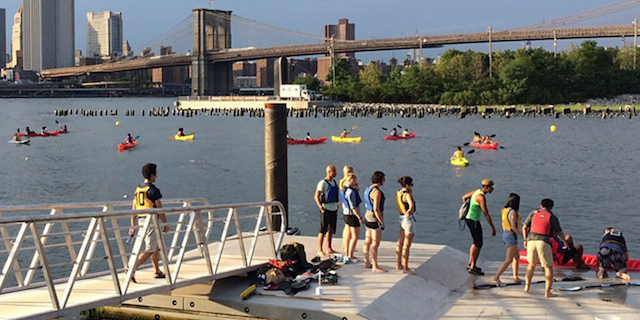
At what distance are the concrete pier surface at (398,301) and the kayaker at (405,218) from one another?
8.7 inches

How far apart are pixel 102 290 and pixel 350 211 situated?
13.0 feet

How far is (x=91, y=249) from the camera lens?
9.44 metres

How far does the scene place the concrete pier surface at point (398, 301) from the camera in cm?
1011

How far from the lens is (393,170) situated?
134ft

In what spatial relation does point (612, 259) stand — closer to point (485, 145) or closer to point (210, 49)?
point (485, 145)

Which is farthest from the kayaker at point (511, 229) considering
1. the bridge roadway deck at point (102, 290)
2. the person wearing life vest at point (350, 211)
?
the bridge roadway deck at point (102, 290)

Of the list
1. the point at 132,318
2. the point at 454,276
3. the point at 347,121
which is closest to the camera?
the point at 132,318

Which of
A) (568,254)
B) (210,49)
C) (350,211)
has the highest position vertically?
(210,49)

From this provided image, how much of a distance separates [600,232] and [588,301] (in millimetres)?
12115

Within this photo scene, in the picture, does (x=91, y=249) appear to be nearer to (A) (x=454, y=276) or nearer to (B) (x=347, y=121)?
(A) (x=454, y=276)

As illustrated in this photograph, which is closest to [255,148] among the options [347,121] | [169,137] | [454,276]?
[169,137]

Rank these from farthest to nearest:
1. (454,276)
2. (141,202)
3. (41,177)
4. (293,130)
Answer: (293,130), (41,177), (454,276), (141,202)

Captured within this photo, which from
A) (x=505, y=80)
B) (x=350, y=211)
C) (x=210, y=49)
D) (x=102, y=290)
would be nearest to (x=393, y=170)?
(x=350, y=211)

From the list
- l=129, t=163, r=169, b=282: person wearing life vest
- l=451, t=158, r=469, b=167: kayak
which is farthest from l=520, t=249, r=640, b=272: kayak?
l=451, t=158, r=469, b=167: kayak
